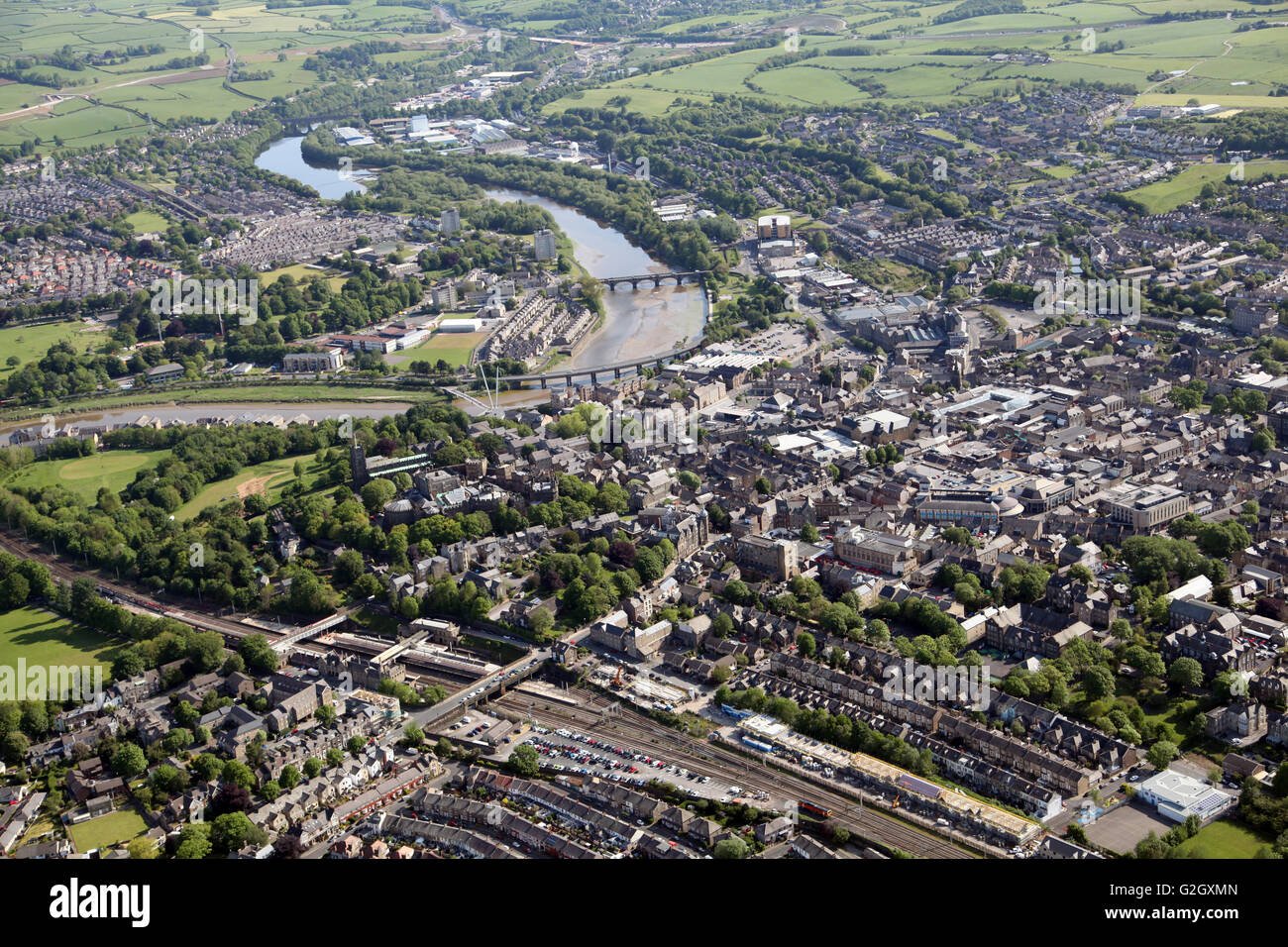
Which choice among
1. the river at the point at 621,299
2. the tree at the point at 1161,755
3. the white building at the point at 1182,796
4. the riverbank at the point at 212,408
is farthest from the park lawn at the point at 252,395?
the white building at the point at 1182,796

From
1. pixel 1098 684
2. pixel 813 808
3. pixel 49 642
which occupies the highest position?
pixel 1098 684

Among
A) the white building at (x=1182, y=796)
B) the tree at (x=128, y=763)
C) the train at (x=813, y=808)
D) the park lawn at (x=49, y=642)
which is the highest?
the white building at (x=1182, y=796)

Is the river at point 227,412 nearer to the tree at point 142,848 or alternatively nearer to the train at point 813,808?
the tree at point 142,848

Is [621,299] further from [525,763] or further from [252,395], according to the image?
[525,763]

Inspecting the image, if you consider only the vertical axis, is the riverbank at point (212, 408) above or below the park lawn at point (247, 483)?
above

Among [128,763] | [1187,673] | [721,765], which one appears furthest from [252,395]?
[1187,673]

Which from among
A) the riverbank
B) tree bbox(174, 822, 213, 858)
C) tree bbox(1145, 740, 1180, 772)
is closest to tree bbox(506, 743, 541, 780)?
tree bbox(174, 822, 213, 858)

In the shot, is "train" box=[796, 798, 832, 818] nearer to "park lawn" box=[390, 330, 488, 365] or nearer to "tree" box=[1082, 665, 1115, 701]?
"tree" box=[1082, 665, 1115, 701]
